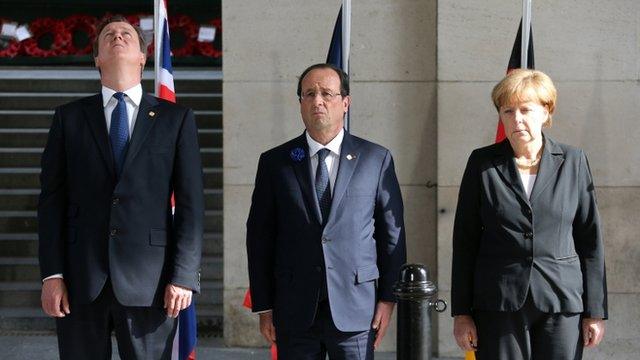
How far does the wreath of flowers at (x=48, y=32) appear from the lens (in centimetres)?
1334

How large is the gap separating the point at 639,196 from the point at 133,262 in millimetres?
4659

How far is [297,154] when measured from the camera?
5102mm

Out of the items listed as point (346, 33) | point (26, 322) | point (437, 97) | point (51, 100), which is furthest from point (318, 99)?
point (51, 100)

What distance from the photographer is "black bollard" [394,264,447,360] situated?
4945 millimetres

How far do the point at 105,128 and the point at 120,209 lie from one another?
1.40 feet

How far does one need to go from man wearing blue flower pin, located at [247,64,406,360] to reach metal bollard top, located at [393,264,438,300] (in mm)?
106

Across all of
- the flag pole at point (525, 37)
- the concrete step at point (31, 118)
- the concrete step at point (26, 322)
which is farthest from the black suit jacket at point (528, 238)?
the concrete step at point (31, 118)

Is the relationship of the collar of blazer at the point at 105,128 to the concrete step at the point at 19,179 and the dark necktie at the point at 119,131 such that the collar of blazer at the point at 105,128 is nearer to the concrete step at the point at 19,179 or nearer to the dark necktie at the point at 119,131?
the dark necktie at the point at 119,131

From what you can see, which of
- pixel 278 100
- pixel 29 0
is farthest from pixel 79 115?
pixel 29 0

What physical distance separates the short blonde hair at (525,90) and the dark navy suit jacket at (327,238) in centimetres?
72

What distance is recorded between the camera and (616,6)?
321 inches

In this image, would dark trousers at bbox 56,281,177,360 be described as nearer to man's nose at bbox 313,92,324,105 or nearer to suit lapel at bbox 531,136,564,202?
man's nose at bbox 313,92,324,105

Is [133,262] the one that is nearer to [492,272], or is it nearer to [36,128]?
[492,272]

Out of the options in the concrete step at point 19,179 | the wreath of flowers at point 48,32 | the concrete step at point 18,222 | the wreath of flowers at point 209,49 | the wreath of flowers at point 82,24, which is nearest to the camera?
the concrete step at point 18,222
